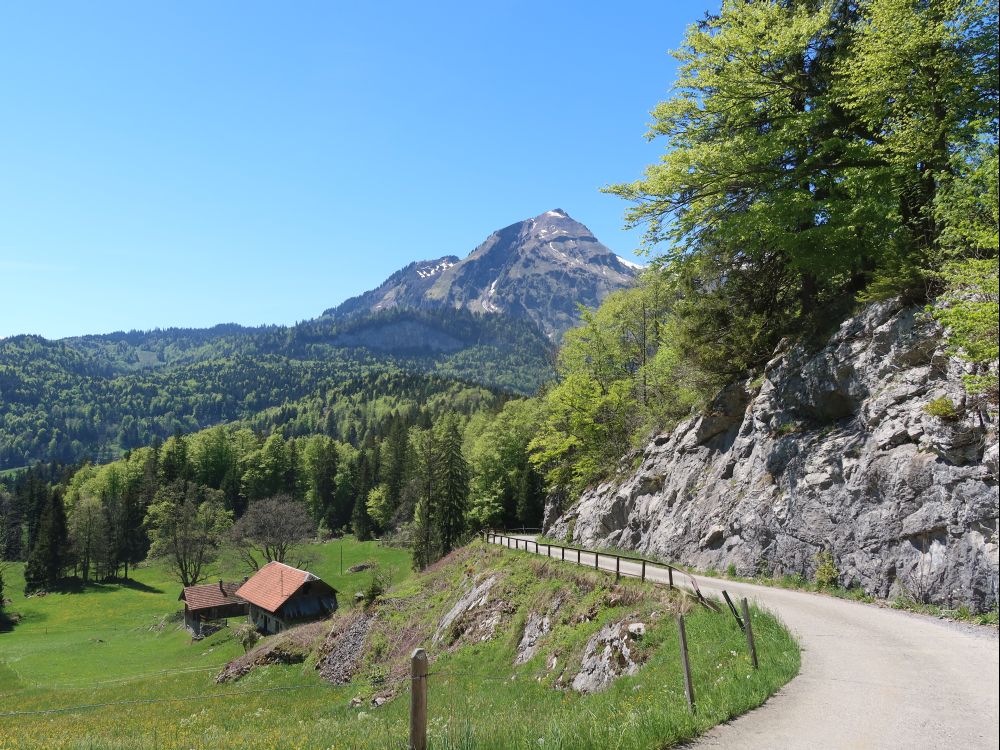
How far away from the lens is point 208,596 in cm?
6412

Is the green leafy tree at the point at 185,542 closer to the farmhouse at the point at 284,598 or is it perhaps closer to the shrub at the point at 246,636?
the farmhouse at the point at 284,598

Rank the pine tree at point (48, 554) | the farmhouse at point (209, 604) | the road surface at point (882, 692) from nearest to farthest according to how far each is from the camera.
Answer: the road surface at point (882, 692) → the farmhouse at point (209, 604) → the pine tree at point (48, 554)

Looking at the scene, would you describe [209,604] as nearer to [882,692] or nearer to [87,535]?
[87,535]

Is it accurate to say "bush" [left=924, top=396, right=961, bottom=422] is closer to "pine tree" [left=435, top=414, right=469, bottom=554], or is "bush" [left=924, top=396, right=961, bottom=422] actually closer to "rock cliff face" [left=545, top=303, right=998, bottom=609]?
"rock cliff face" [left=545, top=303, right=998, bottom=609]

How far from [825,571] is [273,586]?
5395 cm

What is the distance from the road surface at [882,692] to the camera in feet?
24.8

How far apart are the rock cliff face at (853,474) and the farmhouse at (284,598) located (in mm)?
40948

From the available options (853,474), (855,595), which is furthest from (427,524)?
(855,595)

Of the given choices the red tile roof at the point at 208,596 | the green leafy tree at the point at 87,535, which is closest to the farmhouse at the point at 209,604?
the red tile roof at the point at 208,596

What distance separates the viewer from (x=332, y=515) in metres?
124

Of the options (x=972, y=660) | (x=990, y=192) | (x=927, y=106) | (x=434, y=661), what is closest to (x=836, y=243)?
(x=927, y=106)

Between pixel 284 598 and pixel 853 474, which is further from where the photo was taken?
pixel 284 598

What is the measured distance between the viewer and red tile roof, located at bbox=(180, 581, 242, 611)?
62.5 m

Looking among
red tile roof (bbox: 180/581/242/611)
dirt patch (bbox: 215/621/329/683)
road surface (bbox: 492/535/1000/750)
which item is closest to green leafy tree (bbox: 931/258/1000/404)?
road surface (bbox: 492/535/1000/750)
